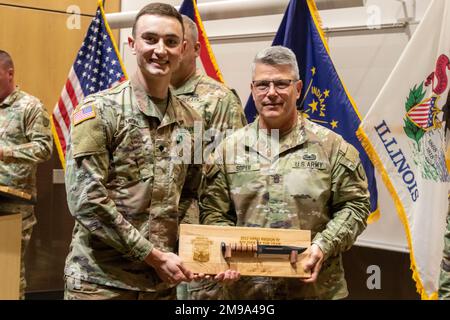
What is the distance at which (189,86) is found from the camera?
9.41ft

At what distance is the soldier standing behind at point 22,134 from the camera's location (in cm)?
369

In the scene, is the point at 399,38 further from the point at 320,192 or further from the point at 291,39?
the point at 320,192

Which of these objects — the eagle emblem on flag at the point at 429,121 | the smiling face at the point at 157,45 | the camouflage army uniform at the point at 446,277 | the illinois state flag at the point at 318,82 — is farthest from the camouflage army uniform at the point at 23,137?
the camouflage army uniform at the point at 446,277

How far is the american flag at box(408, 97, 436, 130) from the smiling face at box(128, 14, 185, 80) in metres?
1.37

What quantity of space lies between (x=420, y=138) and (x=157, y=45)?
4.79 ft

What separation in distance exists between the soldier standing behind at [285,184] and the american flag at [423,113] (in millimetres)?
852

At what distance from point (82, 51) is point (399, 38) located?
2.12 m

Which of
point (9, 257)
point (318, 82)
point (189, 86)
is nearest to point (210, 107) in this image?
point (189, 86)

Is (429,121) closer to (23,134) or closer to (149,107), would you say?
(149,107)

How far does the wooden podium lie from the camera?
1802 mm

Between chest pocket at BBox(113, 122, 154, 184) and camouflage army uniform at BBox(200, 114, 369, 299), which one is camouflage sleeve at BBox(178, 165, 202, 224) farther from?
chest pocket at BBox(113, 122, 154, 184)

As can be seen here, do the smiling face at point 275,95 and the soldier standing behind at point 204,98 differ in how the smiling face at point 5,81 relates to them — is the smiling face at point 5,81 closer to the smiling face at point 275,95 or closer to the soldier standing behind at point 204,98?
the soldier standing behind at point 204,98

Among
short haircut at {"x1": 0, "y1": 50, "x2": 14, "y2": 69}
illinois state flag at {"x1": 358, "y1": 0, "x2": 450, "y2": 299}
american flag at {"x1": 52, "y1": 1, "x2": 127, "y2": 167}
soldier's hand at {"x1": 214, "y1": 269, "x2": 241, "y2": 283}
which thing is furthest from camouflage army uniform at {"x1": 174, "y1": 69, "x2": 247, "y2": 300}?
short haircut at {"x1": 0, "y1": 50, "x2": 14, "y2": 69}
